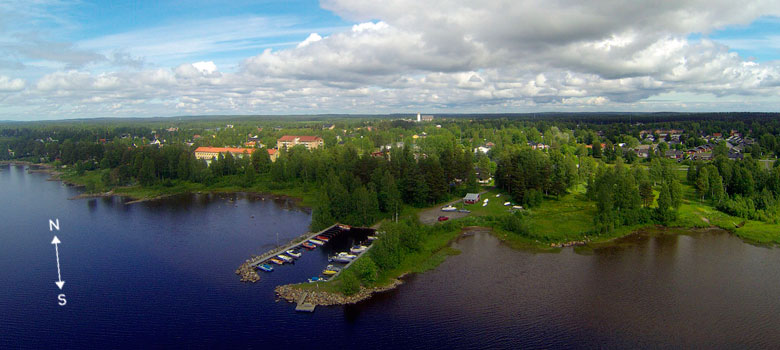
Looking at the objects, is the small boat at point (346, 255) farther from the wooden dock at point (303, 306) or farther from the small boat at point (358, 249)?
the wooden dock at point (303, 306)

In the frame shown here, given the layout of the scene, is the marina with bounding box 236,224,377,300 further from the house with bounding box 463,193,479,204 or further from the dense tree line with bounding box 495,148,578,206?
the dense tree line with bounding box 495,148,578,206

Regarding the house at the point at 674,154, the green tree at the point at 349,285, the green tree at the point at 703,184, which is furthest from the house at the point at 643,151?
the green tree at the point at 349,285

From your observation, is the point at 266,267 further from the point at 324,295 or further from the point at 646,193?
the point at 646,193

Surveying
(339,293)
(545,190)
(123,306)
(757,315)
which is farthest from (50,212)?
(757,315)

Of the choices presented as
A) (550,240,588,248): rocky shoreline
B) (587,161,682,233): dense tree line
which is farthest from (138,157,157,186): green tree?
(587,161,682,233): dense tree line

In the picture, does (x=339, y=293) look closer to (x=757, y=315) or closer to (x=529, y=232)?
(x=529, y=232)

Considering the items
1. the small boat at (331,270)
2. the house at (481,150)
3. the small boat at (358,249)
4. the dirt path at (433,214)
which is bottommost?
the small boat at (331,270)
